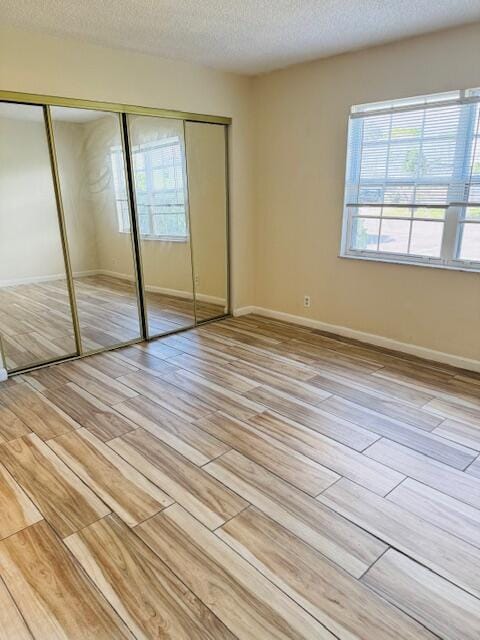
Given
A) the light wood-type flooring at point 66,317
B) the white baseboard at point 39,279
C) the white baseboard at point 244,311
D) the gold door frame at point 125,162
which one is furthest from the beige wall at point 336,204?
the white baseboard at point 39,279

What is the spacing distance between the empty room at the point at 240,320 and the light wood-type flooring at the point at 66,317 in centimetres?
2

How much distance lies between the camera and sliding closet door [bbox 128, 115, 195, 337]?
3758 mm

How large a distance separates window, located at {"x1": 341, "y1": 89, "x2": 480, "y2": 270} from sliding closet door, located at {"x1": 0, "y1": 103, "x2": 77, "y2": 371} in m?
2.62

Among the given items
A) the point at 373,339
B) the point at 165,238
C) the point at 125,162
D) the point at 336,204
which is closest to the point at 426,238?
the point at 336,204

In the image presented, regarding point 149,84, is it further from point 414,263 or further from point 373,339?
point 373,339

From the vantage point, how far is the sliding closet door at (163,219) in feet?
12.3

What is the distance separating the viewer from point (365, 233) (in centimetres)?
388

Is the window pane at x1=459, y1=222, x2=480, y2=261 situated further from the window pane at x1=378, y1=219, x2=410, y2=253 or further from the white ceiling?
the white ceiling

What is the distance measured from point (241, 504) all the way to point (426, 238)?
2.67 m

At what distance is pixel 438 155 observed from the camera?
3234mm

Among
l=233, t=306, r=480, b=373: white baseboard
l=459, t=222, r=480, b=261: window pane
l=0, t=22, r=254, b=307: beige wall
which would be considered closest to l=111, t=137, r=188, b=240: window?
l=0, t=22, r=254, b=307: beige wall

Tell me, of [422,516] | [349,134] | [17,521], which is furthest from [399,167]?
[17,521]

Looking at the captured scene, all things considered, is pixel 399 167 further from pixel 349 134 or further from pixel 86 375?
pixel 86 375

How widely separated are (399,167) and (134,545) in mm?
3347
